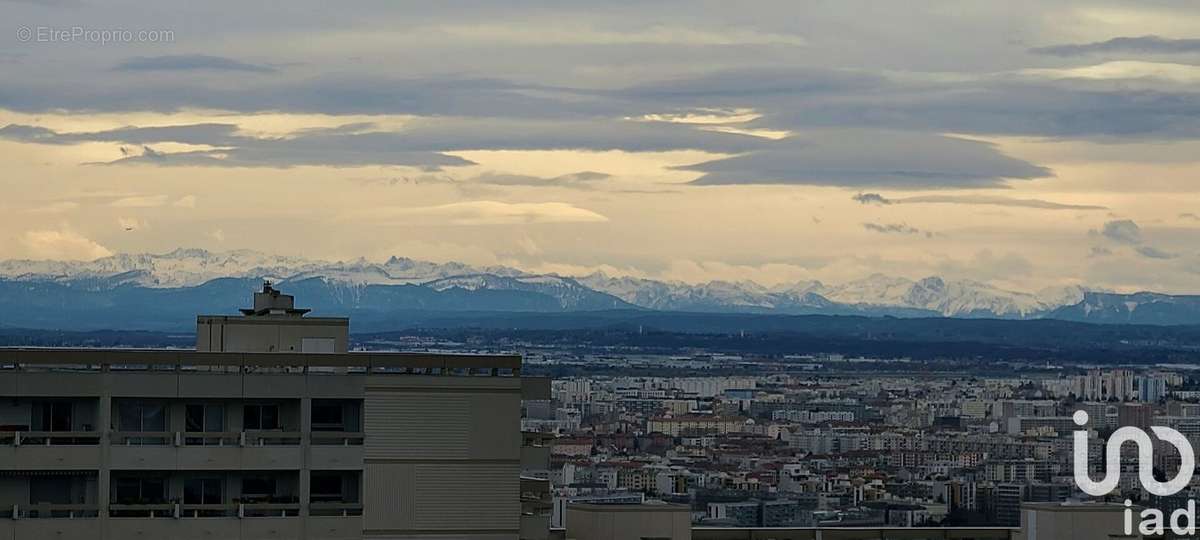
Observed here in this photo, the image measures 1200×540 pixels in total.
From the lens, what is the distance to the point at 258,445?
4222 cm

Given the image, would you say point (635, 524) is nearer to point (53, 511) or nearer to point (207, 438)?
point (207, 438)

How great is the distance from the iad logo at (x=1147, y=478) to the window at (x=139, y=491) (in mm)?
21207

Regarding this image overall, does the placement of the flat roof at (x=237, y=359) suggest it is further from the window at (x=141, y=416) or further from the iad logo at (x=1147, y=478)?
the iad logo at (x=1147, y=478)

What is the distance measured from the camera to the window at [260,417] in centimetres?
4275

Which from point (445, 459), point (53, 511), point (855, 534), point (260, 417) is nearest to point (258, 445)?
point (260, 417)

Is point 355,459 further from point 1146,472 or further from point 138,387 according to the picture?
point 1146,472

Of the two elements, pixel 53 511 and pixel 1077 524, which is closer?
pixel 53 511

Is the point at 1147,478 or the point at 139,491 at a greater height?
the point at 139,491

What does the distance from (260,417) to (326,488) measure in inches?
68.1

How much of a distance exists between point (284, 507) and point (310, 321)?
6922 mm

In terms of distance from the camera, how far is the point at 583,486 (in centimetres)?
13688

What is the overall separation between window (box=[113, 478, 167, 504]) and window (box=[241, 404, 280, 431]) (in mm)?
1805

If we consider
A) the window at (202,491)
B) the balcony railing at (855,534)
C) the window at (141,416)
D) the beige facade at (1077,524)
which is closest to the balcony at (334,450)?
the window at (202,491)

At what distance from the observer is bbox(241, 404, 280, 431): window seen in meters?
42.8
